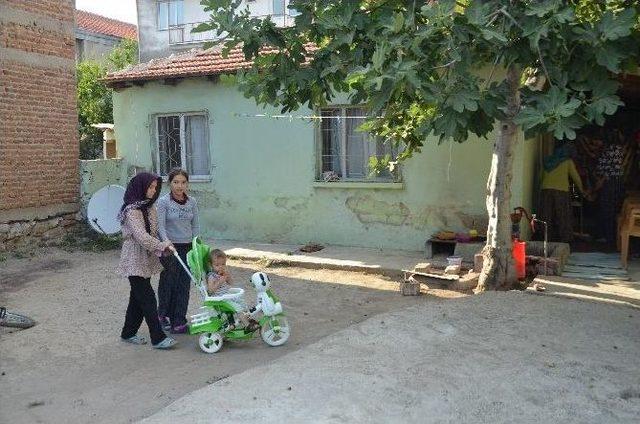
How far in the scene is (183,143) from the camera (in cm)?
1180

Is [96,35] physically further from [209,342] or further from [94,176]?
[209,342]

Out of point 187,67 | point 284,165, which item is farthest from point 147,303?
point 187,67

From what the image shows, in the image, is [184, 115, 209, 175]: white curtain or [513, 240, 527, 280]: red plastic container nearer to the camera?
[513, 240, 527, 280]: red plastic container

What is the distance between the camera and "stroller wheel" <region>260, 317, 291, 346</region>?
5.54m

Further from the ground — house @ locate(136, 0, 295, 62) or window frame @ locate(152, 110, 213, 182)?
house @ locate(136, 0, 295, 62)

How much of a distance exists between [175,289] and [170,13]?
16.1 metres

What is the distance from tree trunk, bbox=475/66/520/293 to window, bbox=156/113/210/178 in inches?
237

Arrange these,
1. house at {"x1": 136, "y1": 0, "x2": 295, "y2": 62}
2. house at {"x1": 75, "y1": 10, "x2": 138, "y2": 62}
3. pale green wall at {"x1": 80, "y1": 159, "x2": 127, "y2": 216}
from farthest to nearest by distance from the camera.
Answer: house at {"x1": 75, "y1": 10, "x2": 138, "y2": 62} → house at {"x1": 136, "y1": 0, "x2": 295, "y2": 62} → pale green wall at {"x1": 80, "y1": 159, "x2": 127, "y2": 216}

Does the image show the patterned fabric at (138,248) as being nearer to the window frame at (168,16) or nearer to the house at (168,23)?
the house at (168,23)

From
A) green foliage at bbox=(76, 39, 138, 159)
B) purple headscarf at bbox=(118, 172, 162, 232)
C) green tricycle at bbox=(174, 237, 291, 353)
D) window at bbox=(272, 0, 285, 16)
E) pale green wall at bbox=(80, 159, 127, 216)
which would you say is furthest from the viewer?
green foliage at bbox=(76, 39, 138, 159)

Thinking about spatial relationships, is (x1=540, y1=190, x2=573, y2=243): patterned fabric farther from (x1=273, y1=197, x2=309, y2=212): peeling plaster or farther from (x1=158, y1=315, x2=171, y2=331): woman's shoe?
(x1=158, y1=315, x2=171, y2=331): woman's shoe

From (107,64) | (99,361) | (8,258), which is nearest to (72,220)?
(8,258)

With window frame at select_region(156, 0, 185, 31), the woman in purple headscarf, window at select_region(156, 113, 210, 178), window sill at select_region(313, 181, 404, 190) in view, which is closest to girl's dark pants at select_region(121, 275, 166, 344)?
the woman in purple headscarf

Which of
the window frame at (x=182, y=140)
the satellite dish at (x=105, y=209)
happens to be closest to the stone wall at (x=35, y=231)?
the satellite dish at (x=105, y=209)
